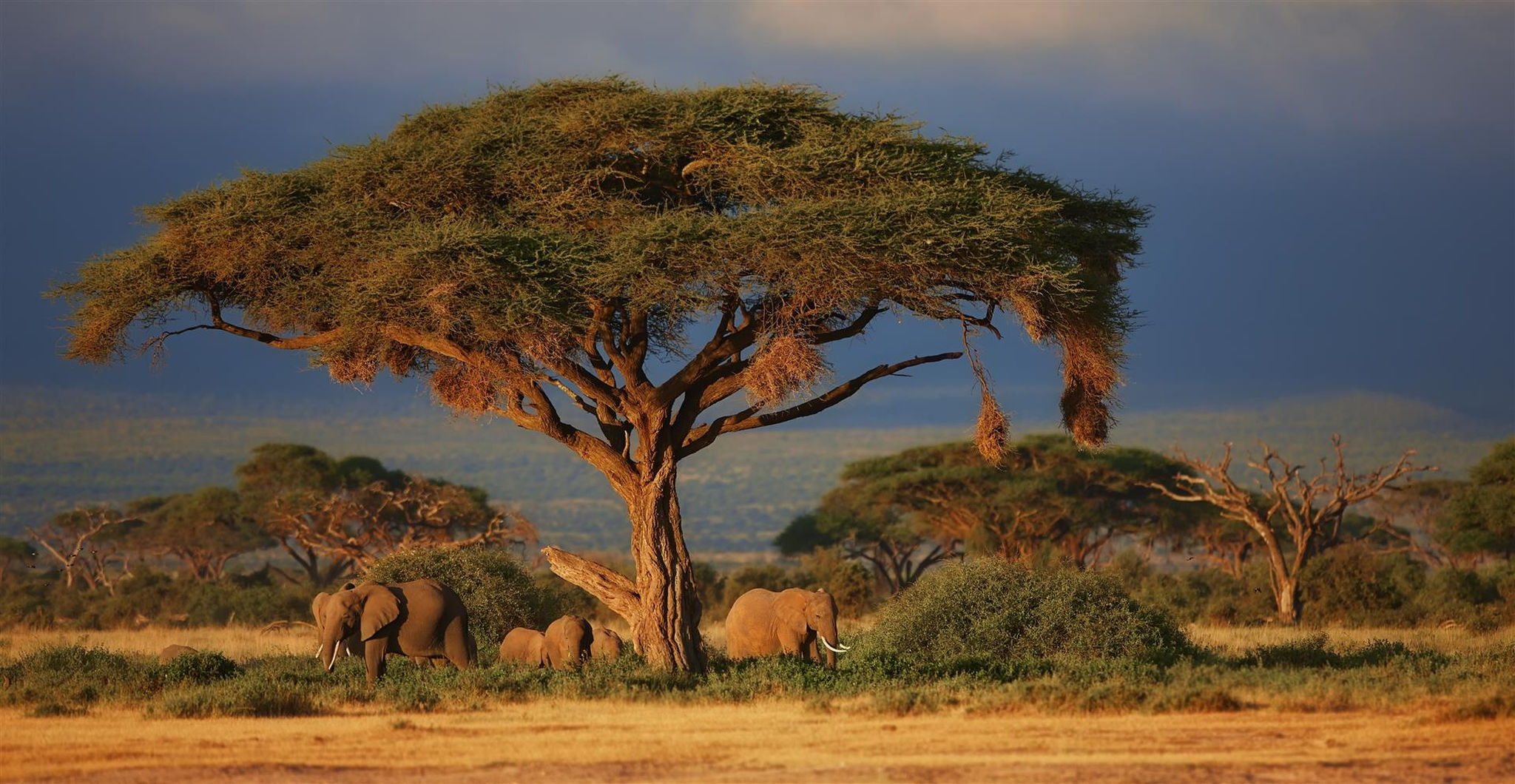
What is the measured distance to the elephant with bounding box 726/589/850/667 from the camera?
20047mm

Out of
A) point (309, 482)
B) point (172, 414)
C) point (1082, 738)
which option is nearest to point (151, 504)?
point (309, 482)

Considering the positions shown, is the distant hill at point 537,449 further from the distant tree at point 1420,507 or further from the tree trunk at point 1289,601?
the tree trunk at point 1289,601

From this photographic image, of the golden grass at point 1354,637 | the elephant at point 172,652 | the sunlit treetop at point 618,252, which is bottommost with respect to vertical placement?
the golden grass at point 1354,637

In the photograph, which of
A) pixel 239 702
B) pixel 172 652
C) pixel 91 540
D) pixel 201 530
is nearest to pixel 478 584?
pixel 172 652

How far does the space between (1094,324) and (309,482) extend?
116 ft

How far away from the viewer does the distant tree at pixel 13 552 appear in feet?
181

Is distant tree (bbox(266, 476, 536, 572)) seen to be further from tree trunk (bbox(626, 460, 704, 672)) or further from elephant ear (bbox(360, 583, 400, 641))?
tree trunk (bbox(626, 460, 704, 672))

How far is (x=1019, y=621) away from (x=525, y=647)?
6274mm

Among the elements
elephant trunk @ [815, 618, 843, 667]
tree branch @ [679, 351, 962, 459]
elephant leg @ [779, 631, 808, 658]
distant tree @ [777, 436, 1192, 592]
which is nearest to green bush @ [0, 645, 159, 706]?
tree branch @ [679, 351, 962, 459]

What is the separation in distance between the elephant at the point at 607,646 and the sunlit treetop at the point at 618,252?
9.61ft

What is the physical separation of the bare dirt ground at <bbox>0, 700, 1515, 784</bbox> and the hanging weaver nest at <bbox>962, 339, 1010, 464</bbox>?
520cm

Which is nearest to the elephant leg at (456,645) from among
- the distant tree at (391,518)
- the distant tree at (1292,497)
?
the distant tree at (391,518)

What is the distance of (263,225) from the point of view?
19.9 metres

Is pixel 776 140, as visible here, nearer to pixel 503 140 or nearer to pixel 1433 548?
pixel 503 140
